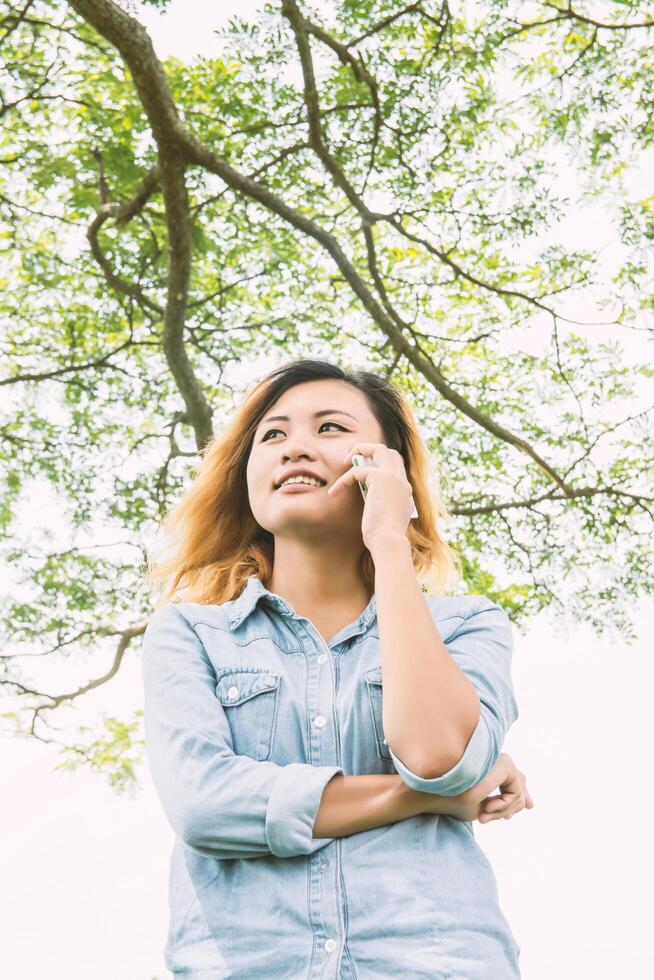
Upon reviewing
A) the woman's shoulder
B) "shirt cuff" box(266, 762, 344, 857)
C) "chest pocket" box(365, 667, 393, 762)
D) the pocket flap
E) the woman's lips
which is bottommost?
"shirt cuff" box(266, 762, 344, 857)

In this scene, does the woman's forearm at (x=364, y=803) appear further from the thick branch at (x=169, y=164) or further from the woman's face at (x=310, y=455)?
the thick branch at (x=169, y=164)

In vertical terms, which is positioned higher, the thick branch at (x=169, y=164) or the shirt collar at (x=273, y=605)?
the thick branch at (x=169, y=164)

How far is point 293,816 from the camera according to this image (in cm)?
132

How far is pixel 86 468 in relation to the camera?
5.88 metres

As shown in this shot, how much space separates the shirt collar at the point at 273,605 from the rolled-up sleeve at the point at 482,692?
0.50 ft

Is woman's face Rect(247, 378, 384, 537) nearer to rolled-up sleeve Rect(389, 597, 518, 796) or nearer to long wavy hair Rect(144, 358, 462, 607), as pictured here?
long wavy hair Rect(144, 358, 462, 607)

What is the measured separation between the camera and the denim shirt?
4.14 ft

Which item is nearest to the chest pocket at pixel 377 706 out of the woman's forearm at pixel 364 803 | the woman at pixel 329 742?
the woman at pixel 329 742

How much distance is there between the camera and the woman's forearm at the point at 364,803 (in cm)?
134

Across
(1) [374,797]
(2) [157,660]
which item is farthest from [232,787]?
(2) [157,660]

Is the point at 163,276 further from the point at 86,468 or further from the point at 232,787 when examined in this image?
the point at 232,787

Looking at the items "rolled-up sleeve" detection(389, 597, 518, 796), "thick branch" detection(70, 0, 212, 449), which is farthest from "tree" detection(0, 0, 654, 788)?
"rolled-up sleeve" detection(389, 597, 518, 796)

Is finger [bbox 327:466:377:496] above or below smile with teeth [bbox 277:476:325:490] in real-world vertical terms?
below

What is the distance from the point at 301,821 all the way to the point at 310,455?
0.72 meters
